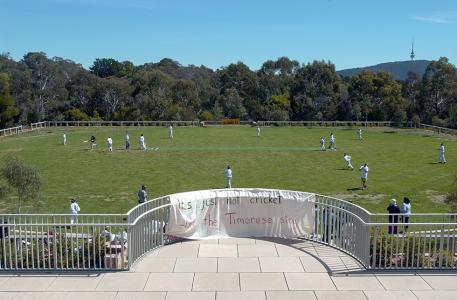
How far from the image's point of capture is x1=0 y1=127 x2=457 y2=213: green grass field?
74.9 ft

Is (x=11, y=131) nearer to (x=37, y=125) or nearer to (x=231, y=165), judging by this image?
(x=37, y=125)

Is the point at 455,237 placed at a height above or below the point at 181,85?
below

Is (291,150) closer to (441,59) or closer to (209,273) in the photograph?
(209,273)

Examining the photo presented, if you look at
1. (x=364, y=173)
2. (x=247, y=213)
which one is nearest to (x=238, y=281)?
(x=247, y=213)

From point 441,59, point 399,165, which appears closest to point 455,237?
point 399,165

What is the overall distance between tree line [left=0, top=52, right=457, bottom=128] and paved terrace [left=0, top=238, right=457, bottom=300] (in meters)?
53.1

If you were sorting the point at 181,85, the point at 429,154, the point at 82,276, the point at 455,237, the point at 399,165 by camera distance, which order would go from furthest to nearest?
the point at 181,85
the point at 429,154
the point at 399,165
the point at 455,237
the point at 82,276

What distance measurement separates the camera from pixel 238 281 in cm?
1034

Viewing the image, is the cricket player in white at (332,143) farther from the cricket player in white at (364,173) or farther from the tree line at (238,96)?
the tree line at (238,96)

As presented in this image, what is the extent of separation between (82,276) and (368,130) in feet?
164

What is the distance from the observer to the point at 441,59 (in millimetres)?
64875

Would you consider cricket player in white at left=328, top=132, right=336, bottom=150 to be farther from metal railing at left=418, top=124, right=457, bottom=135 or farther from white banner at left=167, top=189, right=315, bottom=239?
white banner at left=167, top=189, right=315, bottom=239

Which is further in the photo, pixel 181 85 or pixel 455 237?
pixel 181 85

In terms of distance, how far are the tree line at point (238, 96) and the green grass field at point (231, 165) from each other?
18.7m
